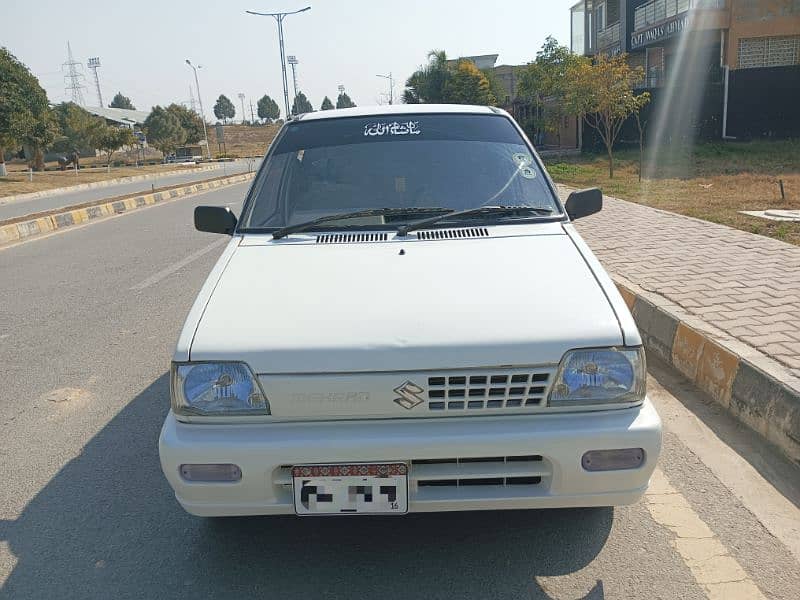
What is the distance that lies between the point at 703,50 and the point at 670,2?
2.25 metres

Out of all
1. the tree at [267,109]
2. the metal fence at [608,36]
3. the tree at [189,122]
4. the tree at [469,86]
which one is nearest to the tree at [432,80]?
the tree at [469,86]

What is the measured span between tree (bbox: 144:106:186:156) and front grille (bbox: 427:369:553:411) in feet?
244

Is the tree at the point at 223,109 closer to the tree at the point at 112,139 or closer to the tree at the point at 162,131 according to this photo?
the tree at the point at 162,131

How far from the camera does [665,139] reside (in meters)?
26.2

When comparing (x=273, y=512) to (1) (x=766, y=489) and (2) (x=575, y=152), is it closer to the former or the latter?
(1) (x=766, y=489)

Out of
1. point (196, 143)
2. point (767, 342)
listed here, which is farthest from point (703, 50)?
point (196, 143)

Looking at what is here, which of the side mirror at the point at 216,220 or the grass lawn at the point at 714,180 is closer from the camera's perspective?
the side mirror at the point at 216,220

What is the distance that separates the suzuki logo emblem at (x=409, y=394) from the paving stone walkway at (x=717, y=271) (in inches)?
95.4

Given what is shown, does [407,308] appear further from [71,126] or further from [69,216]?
[71,126]

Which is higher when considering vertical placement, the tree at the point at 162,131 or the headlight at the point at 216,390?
the tree at the point at 162,131

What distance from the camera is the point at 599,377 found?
Answer: 233cm

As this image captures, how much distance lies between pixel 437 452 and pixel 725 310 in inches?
138

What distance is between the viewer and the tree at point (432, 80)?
57406mm

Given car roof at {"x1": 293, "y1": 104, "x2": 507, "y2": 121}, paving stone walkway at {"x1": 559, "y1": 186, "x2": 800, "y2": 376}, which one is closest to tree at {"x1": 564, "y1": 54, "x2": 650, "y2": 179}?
paving stone walkway at {"x1": 559, "y1": 186, "x2": 800, "y2": 376}
